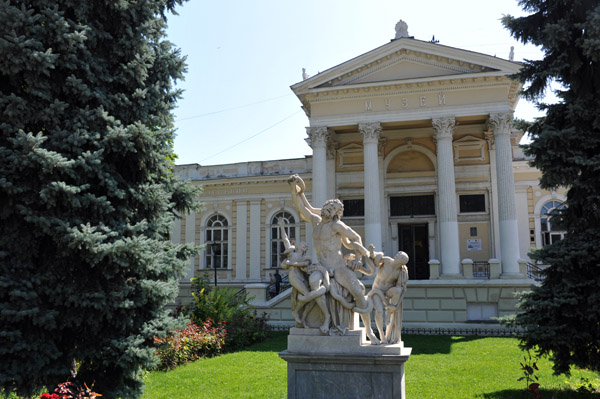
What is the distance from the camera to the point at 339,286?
22.0 feet

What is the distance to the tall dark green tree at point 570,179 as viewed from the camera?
26.2ft

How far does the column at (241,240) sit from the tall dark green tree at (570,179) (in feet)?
64.7

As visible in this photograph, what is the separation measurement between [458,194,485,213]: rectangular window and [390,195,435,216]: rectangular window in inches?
54.7

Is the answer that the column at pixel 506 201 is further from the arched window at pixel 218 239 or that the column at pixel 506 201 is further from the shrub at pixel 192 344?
the arched window at pixel 218 239

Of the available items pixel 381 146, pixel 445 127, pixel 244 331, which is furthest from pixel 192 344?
pixel 381 146

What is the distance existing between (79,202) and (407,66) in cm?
1780

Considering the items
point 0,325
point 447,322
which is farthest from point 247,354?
point 447,322

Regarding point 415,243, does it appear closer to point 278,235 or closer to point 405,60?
point 278,235

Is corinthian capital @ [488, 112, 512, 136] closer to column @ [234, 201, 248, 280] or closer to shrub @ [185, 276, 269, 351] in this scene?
shrub @ [185, 276, 269, 351]

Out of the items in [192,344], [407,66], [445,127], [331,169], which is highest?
[407,66]

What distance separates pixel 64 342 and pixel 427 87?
703 inches

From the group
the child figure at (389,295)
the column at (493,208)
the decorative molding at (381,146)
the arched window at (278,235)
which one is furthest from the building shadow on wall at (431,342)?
the arched window at (278,235)

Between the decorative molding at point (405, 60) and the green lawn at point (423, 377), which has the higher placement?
the decorative molding at point (405, 60)

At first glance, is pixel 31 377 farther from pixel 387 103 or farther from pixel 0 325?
pixel 387 103
